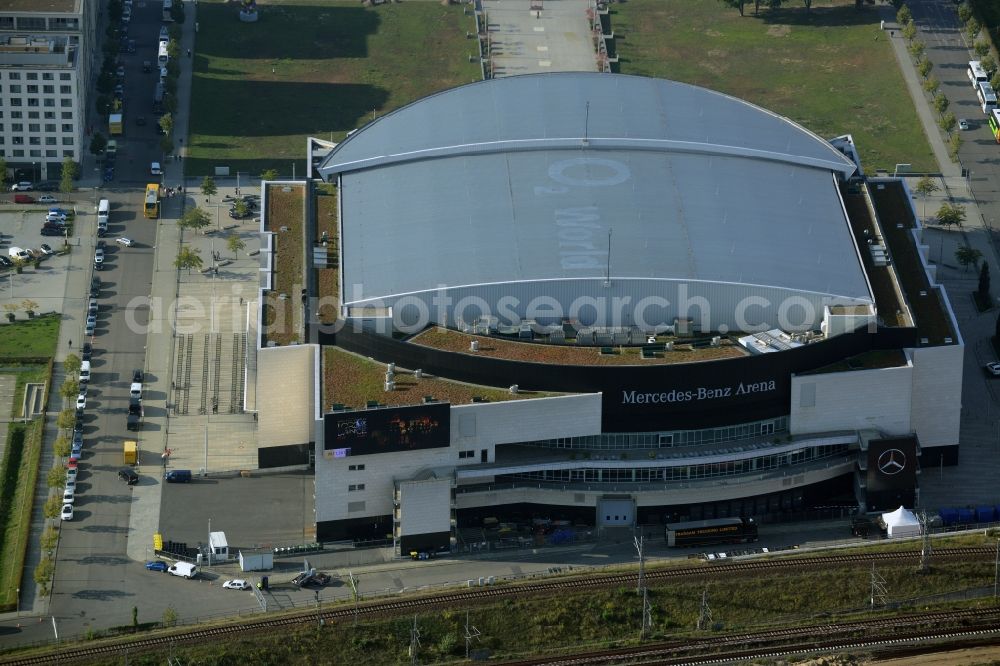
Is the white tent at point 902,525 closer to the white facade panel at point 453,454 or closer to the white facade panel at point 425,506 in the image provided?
the white facade panel at point 453,454

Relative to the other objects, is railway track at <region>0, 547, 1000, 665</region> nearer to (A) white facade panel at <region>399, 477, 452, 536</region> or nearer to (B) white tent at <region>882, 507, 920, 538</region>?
(B) white tent at <region>882, 507, 920, 538</region>

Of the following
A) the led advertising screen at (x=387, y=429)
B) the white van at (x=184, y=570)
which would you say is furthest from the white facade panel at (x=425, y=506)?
the white van at (x=184, y=570)

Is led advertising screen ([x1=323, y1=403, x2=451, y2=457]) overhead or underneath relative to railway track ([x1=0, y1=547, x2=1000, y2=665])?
overhead

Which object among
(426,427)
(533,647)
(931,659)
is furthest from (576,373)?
(931,659)

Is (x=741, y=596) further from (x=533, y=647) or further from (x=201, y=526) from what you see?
(x=201, y=526)

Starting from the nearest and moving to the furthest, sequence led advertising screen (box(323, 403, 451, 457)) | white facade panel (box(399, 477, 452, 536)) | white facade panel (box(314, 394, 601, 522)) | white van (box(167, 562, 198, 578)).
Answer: white van (box(167, 562, 198, 578)), led advertising screen (box(323, 403, 451, 457)), white facade panel (box(399, 477, 452, 536)), white facade panel (box(314, 394, 601, 522))

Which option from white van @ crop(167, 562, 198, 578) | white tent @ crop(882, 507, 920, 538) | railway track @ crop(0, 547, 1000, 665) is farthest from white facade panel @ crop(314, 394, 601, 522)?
white tent @ crop(882, 507, 920, 538)

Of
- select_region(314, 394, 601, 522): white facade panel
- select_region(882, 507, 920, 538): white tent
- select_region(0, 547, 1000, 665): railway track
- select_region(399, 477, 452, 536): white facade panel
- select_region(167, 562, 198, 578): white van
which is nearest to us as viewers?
select_region(0, 547, 1000, 665): railway track
